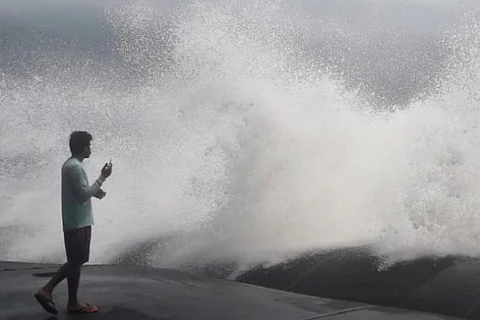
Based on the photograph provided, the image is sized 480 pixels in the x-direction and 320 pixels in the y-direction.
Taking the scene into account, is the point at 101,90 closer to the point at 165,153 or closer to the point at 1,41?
the point at 165,153

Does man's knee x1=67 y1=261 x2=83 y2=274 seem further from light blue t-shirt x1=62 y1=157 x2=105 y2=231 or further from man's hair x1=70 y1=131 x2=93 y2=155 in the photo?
man's hair x1=70 y1=131 x2=93 y2=155

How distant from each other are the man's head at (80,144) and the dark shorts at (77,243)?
A: 0.65 meters

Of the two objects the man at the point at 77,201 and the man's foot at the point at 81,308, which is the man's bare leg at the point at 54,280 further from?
the man's foot at the point at 81,308

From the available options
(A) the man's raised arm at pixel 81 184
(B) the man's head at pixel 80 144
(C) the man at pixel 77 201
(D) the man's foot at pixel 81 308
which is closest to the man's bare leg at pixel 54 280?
(C) the man at pixel 77 201

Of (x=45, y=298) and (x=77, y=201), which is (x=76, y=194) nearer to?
(x=77, y=201)

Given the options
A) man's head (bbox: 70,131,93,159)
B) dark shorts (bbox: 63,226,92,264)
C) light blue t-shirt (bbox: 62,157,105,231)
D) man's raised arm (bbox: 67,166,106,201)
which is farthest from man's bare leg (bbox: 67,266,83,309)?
man's head (bbox: 70,131,93,159)

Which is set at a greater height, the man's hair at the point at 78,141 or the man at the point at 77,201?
the man's hair at the point at 78,141

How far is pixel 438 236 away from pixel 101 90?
1012 inches

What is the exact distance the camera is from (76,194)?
5191mm

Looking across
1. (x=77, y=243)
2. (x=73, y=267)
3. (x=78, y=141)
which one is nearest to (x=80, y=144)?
(x=78, y=141)

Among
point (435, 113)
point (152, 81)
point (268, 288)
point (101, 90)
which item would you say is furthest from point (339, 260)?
point (101, 90)

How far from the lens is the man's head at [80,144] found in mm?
5266

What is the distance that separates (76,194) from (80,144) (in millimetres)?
433

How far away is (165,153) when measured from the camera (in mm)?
15828
